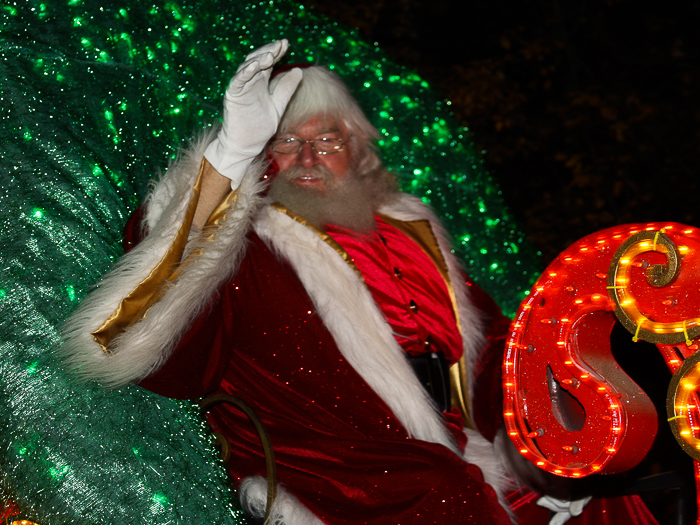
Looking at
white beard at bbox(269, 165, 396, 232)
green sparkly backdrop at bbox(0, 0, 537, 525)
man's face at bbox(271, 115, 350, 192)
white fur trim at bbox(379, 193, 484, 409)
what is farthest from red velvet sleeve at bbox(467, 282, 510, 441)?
green sparkly backdrop at bbox(0, 0, 537, 525)

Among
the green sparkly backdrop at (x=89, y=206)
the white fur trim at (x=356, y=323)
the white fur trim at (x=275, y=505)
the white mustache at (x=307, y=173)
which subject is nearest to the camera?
the green sparkly backdrop at (x=89, y=206)

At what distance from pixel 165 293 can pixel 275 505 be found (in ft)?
1.71

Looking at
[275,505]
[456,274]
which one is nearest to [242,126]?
[275,505]

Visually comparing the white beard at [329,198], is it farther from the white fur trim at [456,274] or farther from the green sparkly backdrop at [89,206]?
the green sparkly backdrop at [89,206]

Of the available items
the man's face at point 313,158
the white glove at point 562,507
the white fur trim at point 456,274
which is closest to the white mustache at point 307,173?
the man's face at point 313,158

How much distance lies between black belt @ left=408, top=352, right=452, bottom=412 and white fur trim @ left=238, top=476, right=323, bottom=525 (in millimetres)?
506

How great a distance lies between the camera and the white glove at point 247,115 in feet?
5.20

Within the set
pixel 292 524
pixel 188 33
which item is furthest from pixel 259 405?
pixel 188 33

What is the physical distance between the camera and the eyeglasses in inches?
87.0

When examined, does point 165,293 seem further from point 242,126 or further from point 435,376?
point 435,376

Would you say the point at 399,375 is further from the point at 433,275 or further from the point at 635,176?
the point at 635,176

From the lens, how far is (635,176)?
6215 mm

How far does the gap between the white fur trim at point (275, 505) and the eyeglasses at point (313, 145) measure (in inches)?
36.7

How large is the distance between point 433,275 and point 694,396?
1.11m
